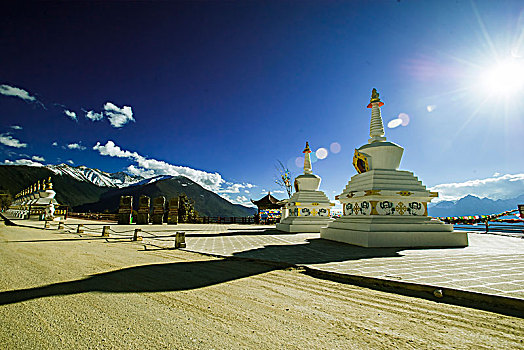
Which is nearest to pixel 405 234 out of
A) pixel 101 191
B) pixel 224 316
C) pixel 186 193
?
pixel 224 316

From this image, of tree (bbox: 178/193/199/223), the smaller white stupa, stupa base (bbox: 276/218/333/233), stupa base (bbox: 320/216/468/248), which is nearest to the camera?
stupa base (bbox: 320/216/468/248)

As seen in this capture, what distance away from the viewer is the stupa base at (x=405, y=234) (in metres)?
8.46

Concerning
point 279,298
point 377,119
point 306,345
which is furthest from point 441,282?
point 377,119

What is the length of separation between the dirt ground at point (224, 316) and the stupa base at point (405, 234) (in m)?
5.20

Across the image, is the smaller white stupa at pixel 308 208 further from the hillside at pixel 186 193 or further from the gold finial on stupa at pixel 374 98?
the hillside at pixel 186 193

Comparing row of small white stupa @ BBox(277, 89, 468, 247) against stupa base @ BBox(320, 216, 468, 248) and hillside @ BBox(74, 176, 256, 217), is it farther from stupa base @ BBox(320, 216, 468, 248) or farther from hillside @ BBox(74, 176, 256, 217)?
hillside @ BBox(74, 176, 256, 217)

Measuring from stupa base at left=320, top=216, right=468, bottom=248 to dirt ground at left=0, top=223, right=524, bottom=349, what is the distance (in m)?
5.20

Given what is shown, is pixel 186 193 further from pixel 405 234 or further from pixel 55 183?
pixel 405 234

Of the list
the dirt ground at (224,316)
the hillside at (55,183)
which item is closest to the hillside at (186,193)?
the hillside at (55,183)

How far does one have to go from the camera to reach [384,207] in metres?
9.42

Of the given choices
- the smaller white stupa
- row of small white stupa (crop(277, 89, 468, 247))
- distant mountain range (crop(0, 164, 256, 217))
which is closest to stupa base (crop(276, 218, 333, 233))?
the smaller white stupa

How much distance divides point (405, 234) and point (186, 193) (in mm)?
154057

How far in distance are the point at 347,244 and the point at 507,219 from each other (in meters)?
11.9

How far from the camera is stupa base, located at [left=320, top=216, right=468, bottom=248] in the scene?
846cm
